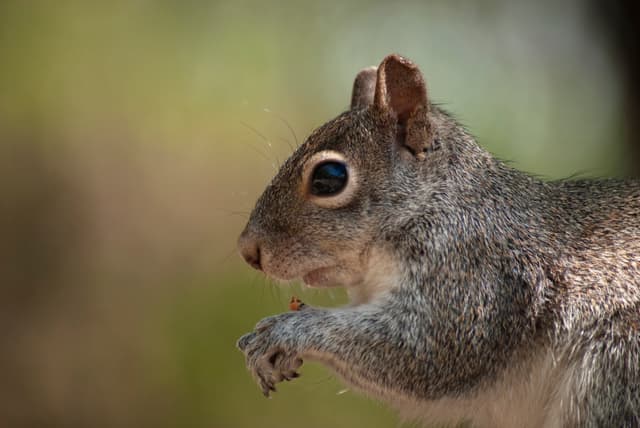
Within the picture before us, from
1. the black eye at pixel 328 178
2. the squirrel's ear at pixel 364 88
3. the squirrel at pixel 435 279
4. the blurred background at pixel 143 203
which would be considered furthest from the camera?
the blurred background at pixel 143 203

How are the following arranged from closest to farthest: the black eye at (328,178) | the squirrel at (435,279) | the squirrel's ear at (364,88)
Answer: the squirrel at (435,279), the black eye at (328,178), the squirrel's ear at (364,88)

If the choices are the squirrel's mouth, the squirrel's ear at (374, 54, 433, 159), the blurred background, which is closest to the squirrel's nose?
the squirrel's mouth

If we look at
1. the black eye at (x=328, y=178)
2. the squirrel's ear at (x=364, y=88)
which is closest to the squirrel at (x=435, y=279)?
the black eye at (x=328, y=178)

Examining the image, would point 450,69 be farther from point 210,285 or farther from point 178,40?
point 210,285

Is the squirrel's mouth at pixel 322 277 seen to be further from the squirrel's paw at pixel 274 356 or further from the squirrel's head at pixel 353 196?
the squirrel's paw at pixel 274 356

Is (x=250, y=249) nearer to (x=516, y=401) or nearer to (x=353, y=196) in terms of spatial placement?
(x=353, y=196)

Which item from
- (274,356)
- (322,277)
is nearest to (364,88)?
(322,277)

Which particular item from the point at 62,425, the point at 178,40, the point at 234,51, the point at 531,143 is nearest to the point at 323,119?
the point at 234,51
